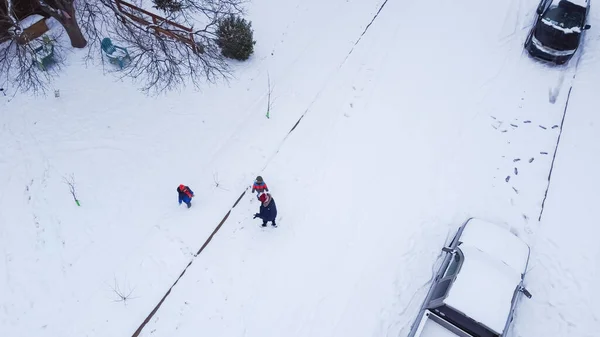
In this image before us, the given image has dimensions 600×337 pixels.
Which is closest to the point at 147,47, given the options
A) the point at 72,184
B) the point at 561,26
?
the point at 72,184

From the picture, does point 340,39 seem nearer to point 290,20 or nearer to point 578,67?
point 290,20

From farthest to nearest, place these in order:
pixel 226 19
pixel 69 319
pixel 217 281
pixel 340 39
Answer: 1. pixel 340 39
2. pixel 226 19
3. pixel 217 281
4. pixel 69 319

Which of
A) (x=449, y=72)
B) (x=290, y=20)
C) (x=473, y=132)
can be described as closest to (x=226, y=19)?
(x=290, y=20)

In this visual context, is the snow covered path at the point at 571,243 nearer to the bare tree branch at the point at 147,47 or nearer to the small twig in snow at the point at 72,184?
the bare tree branch at the point at 147,47

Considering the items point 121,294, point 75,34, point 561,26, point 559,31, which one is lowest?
point 121,294

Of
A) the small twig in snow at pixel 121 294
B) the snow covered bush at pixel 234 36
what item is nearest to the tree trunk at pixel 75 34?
the snow covered bush at pixel 234 36

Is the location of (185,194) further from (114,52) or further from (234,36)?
(114,52)
